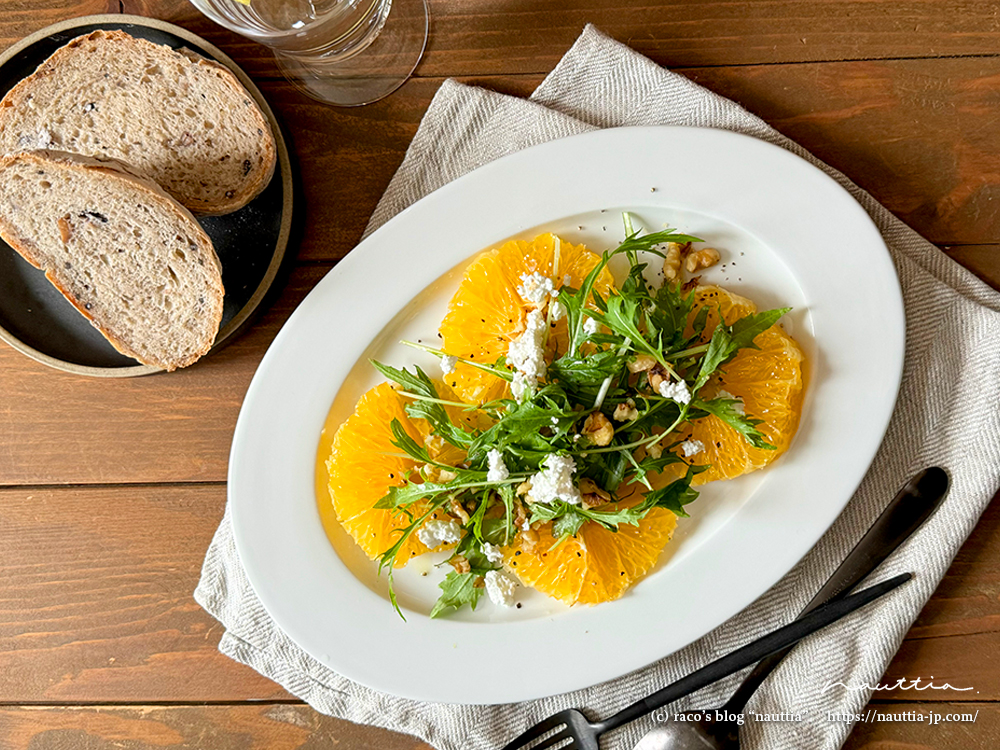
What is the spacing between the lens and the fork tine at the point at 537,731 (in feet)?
5.28

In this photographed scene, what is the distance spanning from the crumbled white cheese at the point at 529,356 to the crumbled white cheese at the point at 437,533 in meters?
0.29

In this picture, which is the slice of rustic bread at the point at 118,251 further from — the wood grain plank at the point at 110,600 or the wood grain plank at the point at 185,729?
the wood grain plank at the point at 185,729

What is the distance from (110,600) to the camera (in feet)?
5.78

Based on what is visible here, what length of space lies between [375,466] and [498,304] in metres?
0.40

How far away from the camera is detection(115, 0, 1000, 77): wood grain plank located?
161 centimetres

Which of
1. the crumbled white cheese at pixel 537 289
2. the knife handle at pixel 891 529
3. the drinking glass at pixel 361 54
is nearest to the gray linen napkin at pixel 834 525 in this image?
the knife handle at pixel 891 529

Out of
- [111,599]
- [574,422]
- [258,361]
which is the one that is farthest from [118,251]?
[574,422]

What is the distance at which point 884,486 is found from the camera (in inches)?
62.4

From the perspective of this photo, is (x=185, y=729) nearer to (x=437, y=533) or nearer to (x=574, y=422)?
(x=437, y=533)

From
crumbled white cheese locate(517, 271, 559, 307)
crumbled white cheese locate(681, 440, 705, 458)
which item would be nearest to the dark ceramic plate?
crumbled white cheese locate(517, 271, 559, 307)

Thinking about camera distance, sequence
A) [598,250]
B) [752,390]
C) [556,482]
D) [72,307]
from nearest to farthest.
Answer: [556,482] < [752,390] < [598,250] < [72,307]

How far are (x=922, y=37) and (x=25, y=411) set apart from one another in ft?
7.01

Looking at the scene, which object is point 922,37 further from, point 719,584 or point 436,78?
point 719,584

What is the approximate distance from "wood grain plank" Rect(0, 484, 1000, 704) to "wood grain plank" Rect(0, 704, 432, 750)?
0.11ft
